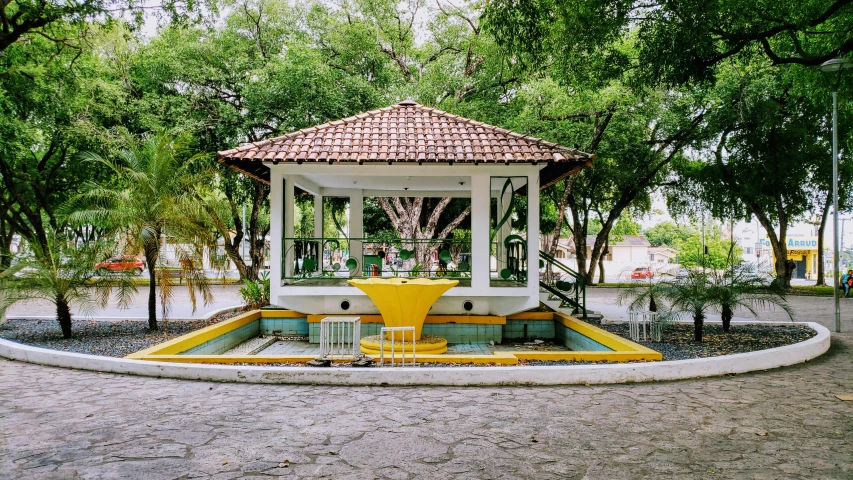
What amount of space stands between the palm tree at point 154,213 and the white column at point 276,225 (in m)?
1.23

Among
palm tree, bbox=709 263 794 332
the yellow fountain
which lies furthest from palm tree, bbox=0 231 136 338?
palm tree, bbox=709 263 794 332

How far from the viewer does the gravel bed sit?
29.5 feet

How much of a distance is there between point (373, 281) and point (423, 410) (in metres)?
4.44

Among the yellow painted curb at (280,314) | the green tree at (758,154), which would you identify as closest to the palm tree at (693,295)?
the yellow painted curb at (280,314)

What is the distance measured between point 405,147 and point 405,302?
3.27 m

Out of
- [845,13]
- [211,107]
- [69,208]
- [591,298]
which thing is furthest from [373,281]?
[211,107]

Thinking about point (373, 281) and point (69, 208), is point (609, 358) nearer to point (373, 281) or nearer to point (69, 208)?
point (373, 281)

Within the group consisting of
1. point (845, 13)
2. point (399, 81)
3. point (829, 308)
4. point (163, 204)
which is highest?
point (399, 81)

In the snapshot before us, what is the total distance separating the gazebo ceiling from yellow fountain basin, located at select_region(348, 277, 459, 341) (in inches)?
92.4

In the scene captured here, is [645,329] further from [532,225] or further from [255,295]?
[255,295]

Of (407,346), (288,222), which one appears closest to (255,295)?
(288,222)

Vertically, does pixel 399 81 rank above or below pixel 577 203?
above

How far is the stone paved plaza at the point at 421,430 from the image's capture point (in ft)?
13.7

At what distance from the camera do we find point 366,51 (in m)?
22.1
